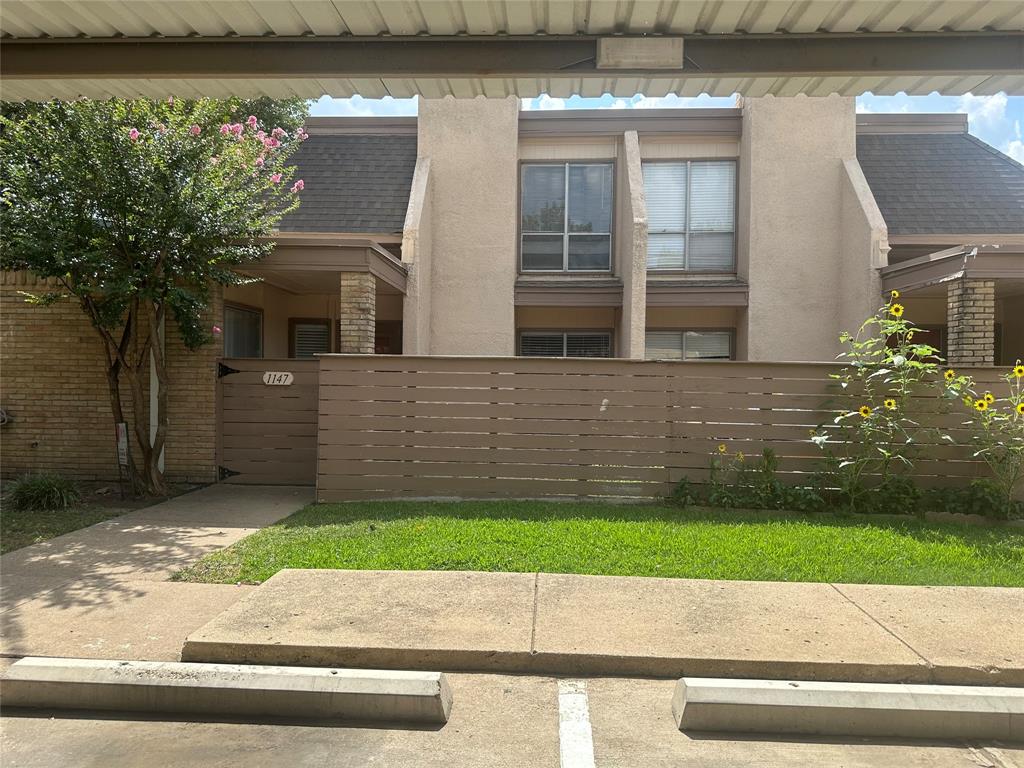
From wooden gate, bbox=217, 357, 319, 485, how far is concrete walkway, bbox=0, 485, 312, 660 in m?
1.42

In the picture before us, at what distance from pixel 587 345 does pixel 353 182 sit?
568 cm

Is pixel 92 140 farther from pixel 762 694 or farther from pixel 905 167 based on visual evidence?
pixel 905 167

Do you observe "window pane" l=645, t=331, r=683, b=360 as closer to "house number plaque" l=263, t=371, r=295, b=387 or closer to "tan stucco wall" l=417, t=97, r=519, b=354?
"tan stucco wall" l=417, t=97, r=519, b=354

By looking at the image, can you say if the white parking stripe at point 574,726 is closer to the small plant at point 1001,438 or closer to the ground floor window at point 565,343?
the small plant at point 1001,438

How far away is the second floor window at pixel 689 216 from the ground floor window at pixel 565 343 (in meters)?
1.84

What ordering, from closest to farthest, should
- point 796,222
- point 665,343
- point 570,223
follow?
point 796,222, point 570,223, point 665,343

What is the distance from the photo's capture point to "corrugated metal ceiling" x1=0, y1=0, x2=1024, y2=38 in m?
3.59

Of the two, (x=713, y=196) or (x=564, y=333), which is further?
(x=564, y=333)

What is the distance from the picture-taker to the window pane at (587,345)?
1455cm

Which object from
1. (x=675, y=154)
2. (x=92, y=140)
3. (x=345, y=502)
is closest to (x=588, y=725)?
(x=345, y=502)

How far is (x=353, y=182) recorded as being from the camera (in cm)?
1359

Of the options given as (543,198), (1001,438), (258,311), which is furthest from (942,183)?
(258,311)

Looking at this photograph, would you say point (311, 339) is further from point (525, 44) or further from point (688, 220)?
point (525, 44)

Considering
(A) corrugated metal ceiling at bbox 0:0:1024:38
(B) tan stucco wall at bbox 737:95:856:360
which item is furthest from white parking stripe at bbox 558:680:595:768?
(B) tan stucco wall at bbox 737:95:856:360
